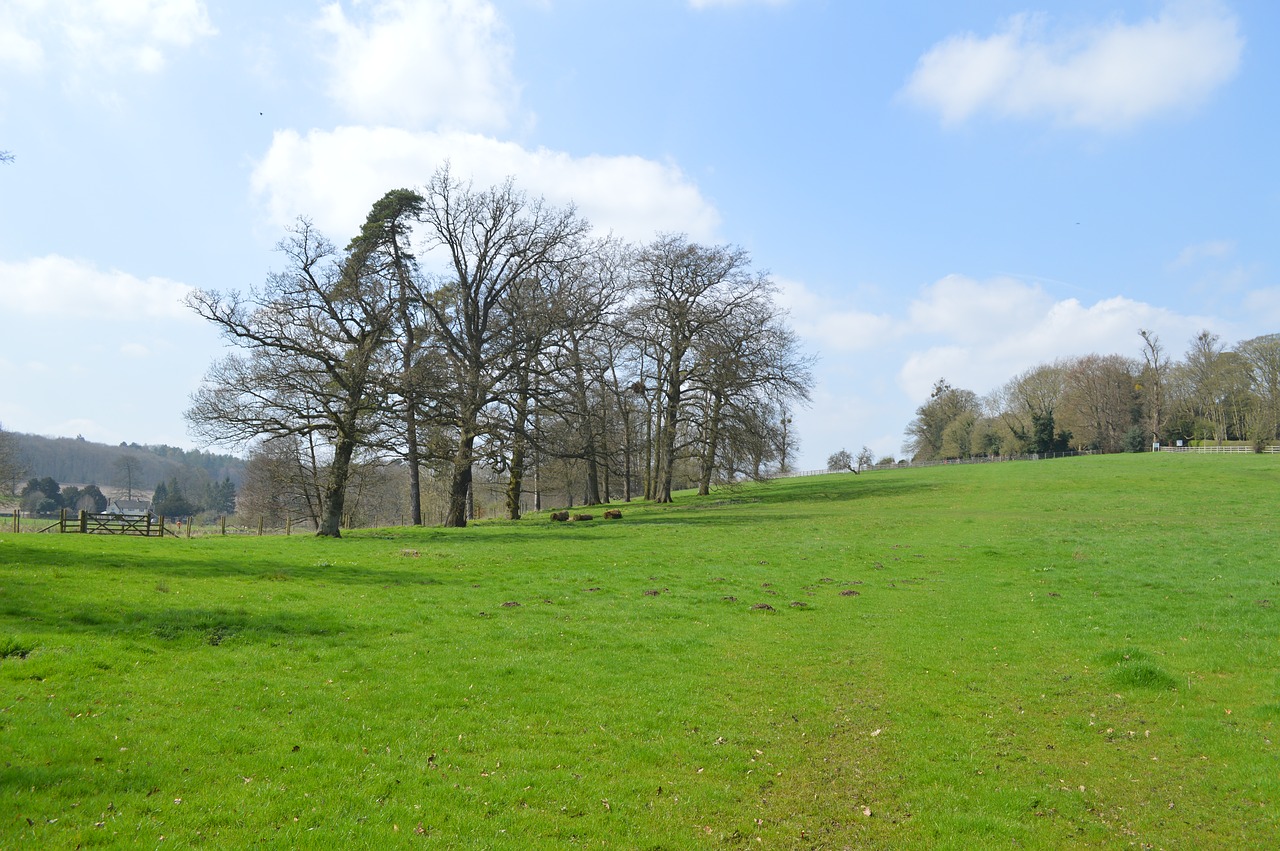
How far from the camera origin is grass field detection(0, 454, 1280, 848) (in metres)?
6.60

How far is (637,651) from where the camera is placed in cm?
1261

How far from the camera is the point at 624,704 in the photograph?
9.90 meters

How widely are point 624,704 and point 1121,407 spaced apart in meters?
110

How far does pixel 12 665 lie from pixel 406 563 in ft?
41.1

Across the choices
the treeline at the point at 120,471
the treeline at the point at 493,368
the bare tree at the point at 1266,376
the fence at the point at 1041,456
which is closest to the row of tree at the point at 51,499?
the treeline at the point at 120,471

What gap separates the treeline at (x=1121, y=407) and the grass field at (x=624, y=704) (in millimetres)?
76758

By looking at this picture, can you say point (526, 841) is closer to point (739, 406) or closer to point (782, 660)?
point (782, 660)

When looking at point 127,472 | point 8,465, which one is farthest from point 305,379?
point 127,472

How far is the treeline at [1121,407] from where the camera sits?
83750 millimetres

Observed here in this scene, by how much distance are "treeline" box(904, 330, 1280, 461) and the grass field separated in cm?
7676

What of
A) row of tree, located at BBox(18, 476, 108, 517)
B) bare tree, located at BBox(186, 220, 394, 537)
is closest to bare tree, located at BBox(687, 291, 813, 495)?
bare tree, located at BBox(186, 220, 394, 537)

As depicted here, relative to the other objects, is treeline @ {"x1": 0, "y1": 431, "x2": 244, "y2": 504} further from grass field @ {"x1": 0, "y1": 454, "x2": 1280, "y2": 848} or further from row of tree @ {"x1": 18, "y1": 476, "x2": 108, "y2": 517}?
grass field @ {"x1": 0, "y1": 454, "x2": 1280, "y2": 848}

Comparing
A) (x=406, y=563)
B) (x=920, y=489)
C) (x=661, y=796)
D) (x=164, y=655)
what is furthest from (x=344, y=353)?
(x=920, y=489)

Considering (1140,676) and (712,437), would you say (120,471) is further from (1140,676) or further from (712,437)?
(1140,676)
